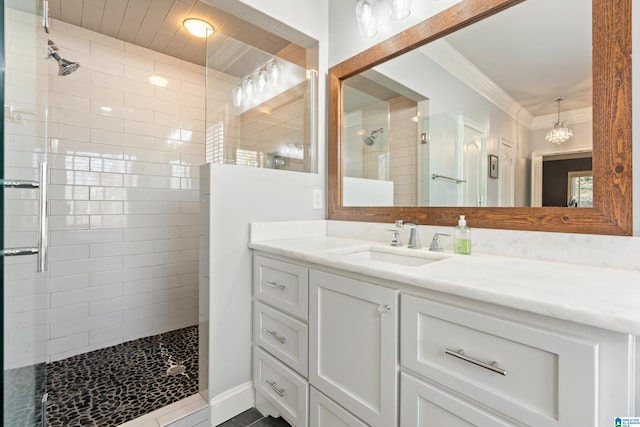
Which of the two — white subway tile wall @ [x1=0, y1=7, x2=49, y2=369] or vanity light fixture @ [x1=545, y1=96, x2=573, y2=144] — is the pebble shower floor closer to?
white subway tile wall @ [x1=0, y1=7, x2=49, y2=369]

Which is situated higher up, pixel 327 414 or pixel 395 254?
pixel 395 254

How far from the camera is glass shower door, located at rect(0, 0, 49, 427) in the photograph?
0.87 metres

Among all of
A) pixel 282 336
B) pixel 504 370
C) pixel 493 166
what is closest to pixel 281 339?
pixel 282 336

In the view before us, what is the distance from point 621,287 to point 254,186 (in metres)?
1.45

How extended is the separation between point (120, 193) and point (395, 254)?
2124 mm

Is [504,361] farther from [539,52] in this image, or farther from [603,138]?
[539,52]

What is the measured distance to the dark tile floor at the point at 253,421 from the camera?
1.45 metres

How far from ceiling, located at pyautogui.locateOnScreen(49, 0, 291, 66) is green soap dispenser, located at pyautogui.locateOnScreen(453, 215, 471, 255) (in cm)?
173

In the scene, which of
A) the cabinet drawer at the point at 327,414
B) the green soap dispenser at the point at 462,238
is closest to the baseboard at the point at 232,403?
the cabinet drawer at the point at 327,414

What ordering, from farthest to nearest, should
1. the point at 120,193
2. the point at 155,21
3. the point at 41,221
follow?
1. the point at 120,193
2. the point at 155,21
3. the point at 41,221

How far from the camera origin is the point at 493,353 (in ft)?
2.31

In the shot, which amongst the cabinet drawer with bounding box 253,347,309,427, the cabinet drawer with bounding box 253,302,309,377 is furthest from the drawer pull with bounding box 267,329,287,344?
the cabinet drawer with bounding box 253,347,309,427

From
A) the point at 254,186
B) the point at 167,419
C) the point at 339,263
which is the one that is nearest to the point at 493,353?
the point at 339,263

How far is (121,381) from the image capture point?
1750 mm
